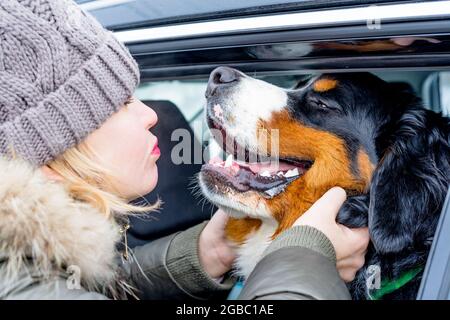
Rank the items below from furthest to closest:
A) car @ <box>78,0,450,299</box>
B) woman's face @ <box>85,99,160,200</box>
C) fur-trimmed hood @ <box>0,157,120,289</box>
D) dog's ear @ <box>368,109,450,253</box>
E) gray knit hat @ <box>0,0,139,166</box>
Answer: dog's ear @ <box>368,109,450,253</box>
woman's face @ <box>85,99,160,200</box>
car @ <box>78,0,450,299</box>
gray knit hat @ <box>0,0,139,166</box>
fur-trimmed hood @ <box>0,157,120,289</box>

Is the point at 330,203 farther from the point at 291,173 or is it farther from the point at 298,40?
the point at 298,40

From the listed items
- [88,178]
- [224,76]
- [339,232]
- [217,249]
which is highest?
[224,76]

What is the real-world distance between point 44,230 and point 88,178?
1.04ft

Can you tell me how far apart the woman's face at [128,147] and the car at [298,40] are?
0.32m

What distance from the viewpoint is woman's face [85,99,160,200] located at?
1699 mm

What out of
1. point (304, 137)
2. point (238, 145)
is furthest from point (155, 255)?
point (304, 137)

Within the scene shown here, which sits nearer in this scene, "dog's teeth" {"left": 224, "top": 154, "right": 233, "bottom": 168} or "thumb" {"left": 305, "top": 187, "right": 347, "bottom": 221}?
"thumb" {"left": 305, "top": 187, "right": 347, "bottom": 221}

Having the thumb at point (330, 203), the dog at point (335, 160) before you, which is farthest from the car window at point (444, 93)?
the thumb at point (330, 203)

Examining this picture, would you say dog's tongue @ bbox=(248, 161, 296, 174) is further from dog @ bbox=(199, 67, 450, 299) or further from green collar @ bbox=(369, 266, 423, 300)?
green collar @ bbox=(369, 266, 423, 300)

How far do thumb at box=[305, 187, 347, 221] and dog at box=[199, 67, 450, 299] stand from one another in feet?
0.25

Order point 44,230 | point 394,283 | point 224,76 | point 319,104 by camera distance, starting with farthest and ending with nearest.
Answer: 1. point 319,104
2. point 224,76
3. point 394,283
4. point 44,230

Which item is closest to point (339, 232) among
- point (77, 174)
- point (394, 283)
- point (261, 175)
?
point (394, 283)

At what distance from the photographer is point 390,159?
1985 millimetres

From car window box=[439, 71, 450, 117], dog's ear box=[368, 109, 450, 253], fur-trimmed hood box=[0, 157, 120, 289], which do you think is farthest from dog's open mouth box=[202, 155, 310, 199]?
A: fur-trimmed hood box=[0, 157, 120, 289]
